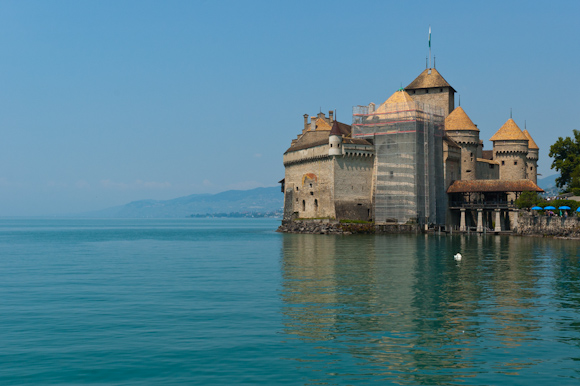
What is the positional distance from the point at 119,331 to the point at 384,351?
23.8 feet

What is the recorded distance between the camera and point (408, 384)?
12734mm

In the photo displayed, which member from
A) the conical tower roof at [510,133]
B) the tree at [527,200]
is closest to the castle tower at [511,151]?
the conical tower roof at [510,133]

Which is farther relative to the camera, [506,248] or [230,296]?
[506,248]

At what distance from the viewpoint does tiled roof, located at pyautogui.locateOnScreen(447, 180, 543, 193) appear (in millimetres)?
72750

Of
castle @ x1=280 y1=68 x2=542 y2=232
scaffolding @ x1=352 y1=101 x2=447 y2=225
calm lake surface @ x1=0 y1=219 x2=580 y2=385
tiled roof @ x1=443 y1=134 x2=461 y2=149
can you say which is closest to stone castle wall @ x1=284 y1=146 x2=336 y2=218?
castle @ x1=280 y1=68 x2=542 y2=232

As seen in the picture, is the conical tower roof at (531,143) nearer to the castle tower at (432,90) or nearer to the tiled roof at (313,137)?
the castle tower at (432,90)

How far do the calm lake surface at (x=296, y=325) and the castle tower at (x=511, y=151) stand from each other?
53231 millimetres

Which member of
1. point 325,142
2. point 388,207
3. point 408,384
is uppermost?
point 325,142

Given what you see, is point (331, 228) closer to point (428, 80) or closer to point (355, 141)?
point (355, 141)

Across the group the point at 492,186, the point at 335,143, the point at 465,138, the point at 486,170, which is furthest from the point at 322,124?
the point at 492,186

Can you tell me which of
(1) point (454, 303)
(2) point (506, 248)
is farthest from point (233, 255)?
(1) point (454, 303)

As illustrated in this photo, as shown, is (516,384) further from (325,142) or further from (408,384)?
(325,142)

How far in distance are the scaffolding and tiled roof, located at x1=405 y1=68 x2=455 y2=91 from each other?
1500 centimetres

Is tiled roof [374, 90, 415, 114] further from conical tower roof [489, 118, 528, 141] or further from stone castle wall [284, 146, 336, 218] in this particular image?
conical tower roof [489, 118, 528, 141]
